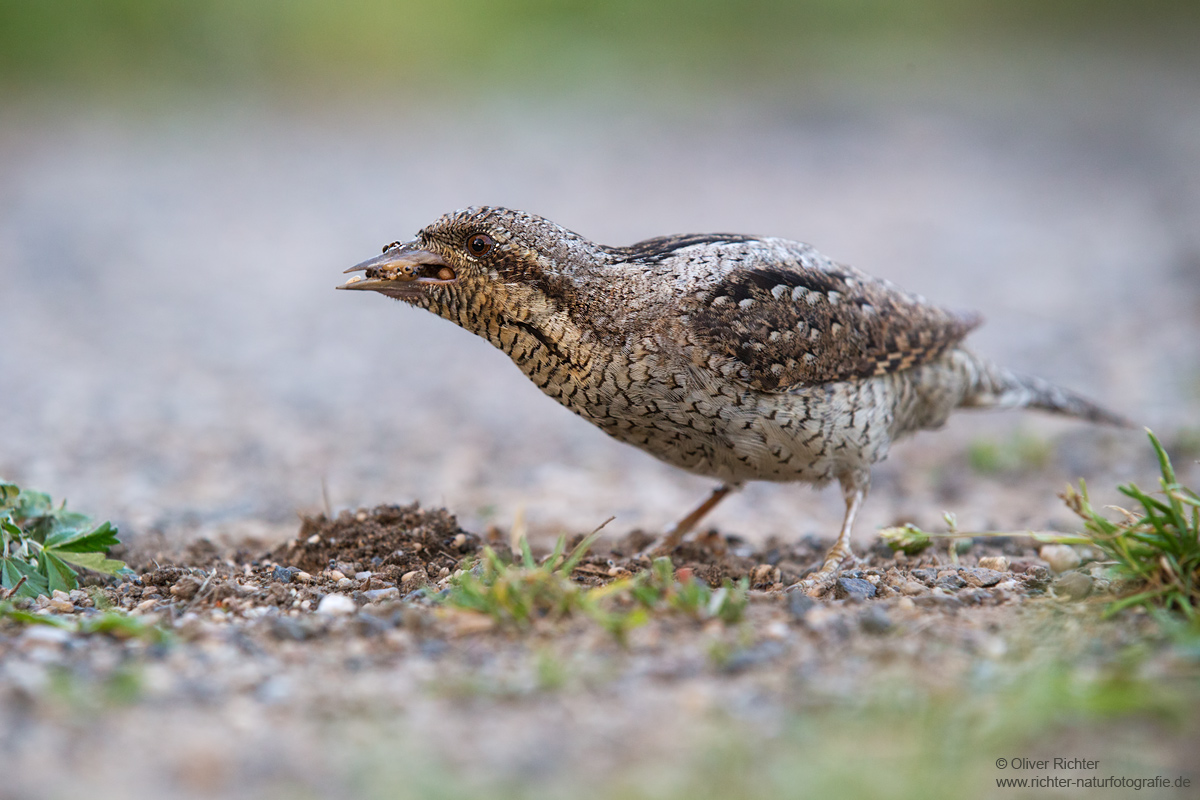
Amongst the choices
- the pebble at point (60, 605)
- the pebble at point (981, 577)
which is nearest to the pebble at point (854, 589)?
the pebble at point (981, 577)

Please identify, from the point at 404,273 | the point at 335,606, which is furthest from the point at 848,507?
the point at 335,606

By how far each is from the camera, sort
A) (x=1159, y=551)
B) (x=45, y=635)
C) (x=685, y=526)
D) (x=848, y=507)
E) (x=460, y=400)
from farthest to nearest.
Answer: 1. (x=460, y=400)
2. (x=685, y=526)
3. (x=848, y=507)
4. (x=1159, y=551)
5. (x=45, y=635)

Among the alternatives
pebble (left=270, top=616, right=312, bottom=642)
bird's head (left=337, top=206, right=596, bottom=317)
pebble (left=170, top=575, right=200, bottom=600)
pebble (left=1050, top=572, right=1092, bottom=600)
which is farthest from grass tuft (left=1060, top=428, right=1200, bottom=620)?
pebble (left=170, top=575, right=200, bottom=600)

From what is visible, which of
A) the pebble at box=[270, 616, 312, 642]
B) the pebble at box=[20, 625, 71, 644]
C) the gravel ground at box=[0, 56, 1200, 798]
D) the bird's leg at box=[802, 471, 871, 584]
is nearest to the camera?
the gravel ground at box=[0, 56, 1200, 798]

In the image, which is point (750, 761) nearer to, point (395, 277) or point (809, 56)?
point (395, 277)

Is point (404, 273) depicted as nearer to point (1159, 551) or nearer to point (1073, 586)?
point (1073, 586)

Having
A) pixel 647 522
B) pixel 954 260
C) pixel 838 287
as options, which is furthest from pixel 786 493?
pixel 954 260

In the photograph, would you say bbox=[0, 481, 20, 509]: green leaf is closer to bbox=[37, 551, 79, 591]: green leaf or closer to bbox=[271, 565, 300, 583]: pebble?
bbox=[37, 551, 79, 591]: green leaf
